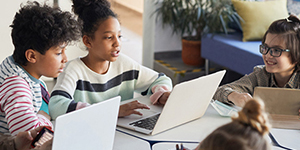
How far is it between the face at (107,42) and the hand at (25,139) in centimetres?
59

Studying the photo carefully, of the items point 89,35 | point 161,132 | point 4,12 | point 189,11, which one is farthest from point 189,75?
point 161,132

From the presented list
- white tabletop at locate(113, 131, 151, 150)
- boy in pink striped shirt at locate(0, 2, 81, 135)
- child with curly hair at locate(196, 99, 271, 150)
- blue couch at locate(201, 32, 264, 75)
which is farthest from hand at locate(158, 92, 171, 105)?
blue couch at locate(201, 32, 264, 75)

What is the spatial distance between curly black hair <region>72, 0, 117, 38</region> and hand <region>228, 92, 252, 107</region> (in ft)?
2.04

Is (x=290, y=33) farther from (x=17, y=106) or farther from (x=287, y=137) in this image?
(x=17, y=106)

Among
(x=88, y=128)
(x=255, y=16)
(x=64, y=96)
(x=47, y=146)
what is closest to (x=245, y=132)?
(x=88, y=128)

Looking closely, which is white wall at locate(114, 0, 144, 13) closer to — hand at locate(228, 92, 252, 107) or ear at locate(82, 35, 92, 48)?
ear at locate(82, 35, 92, 48)

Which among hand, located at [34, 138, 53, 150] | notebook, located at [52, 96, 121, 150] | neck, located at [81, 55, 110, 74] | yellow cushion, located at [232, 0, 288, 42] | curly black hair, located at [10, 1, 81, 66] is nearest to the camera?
notebook, located at [52, 96, 121, 150]

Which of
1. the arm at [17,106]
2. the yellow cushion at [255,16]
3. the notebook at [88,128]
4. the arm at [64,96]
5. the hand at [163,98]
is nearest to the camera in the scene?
the notebook at [88,128]

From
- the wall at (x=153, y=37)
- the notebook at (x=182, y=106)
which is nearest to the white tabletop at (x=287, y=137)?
the notebook at (x=182, y=106)

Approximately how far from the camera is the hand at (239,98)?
4.67 ft

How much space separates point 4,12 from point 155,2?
1498 millimetres

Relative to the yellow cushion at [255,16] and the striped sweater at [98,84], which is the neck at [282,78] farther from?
the yellow cushion at [255,16]

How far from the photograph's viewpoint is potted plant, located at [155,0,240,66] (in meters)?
3.42

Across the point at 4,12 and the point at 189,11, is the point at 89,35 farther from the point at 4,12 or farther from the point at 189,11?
the point at 189,11
